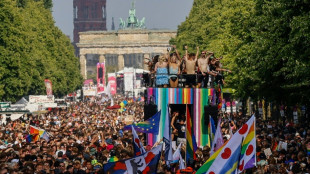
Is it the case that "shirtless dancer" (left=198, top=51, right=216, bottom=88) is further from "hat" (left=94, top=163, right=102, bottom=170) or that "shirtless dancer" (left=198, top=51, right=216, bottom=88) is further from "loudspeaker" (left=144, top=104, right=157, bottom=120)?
"hat" (left=94, top=163, right=102, bottom=170)

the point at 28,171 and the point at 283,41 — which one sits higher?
the point at 283,41

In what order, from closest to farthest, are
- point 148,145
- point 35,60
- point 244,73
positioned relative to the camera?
point 148,145
point 244,73
point 35,60

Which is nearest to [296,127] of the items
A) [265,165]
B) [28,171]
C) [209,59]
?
[209,59]

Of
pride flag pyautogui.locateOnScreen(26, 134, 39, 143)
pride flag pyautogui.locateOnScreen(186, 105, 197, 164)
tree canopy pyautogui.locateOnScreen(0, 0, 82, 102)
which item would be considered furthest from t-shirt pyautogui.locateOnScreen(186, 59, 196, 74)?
tree canopy pyautogui.locateOnScreen(0, 0, 82, 102)

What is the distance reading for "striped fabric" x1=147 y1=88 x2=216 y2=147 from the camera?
24.0 meters

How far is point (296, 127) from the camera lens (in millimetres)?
34344

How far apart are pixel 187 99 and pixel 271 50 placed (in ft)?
30.1

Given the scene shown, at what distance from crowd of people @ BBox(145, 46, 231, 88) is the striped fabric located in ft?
2.73

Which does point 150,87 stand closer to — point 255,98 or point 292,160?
point 292,160

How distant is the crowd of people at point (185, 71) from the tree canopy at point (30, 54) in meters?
35.0

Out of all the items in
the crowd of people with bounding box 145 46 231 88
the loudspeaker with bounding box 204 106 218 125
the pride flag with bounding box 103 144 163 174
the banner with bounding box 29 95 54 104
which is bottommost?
the banner with bounding box 29 95 54 104

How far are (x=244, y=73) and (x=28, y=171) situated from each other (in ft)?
81.1

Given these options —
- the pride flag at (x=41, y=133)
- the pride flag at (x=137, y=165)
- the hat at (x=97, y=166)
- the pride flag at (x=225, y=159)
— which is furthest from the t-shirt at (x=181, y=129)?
the pride flag at (x=225, y=159)

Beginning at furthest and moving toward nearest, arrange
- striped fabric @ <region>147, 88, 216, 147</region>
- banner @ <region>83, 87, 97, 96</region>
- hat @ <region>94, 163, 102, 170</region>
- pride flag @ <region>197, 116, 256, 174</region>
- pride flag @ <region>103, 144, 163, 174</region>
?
banner @ <region>83, 87, 97, 96</region>, striped fabric @ <region>147, 88, 216, 147</region>, hat @ <region>94, 163, 102, 170</region>, pride flag @ <region>103, 144, 163, 174</region>, pride flag @ <region>197, 116, 256, 174</region>
